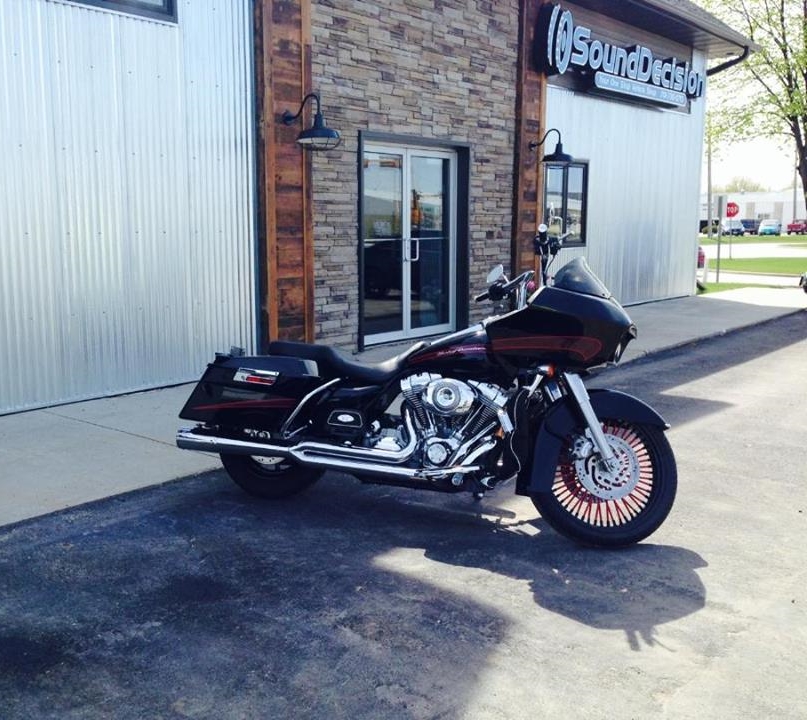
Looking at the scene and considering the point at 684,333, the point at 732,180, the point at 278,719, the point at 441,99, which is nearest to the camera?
the point at 278,719

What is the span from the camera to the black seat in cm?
494

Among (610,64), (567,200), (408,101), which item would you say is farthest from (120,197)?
(610,64)

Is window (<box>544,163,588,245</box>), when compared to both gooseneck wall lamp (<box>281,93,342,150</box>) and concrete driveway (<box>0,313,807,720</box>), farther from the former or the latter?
concrete driveway (<box>0,313,807,720</box>)

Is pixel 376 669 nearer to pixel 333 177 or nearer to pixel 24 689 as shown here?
pixel 24 689

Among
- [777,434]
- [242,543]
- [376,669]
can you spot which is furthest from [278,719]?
[777,434]

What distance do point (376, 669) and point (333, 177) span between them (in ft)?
23.0

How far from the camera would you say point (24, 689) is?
10.5 feet

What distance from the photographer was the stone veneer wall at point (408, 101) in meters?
9.59

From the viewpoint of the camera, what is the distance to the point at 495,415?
4730 millimetres

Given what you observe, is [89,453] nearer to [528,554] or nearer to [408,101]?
[528,554]

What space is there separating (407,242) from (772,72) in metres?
23.2

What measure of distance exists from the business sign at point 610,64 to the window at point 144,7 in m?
5.93

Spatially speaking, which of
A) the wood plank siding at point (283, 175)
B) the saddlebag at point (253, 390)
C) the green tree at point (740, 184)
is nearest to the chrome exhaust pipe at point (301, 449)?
the saddlebag at point (253, 390)

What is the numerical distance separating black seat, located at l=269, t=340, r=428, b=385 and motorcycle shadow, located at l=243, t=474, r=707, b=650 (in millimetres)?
784
